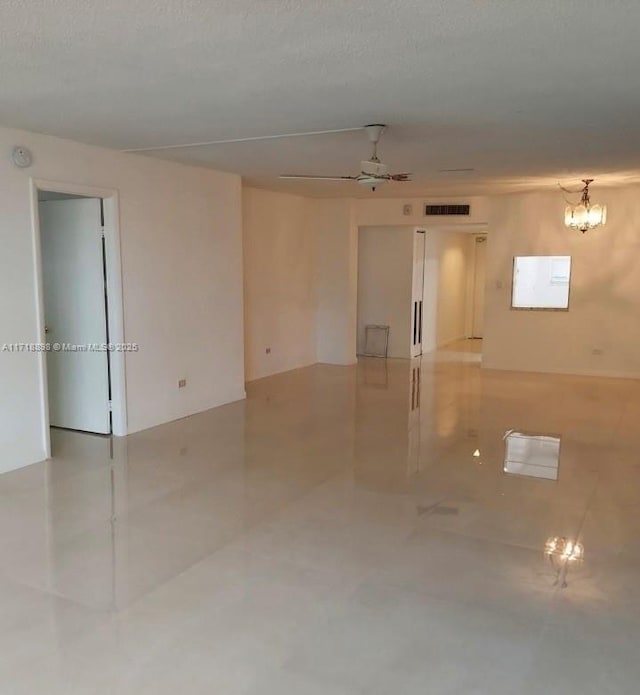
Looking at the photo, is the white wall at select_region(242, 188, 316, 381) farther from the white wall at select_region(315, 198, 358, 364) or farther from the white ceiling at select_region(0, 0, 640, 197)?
the white ceiling at select_region(0, 0, 640, 197)

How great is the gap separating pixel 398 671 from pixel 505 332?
7443 mm

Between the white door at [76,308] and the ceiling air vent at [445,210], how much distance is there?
5377mm

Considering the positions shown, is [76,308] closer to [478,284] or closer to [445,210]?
[445,210]

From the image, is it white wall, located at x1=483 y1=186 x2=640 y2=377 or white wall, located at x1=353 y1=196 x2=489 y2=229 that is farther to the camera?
white wall, located at x1=353 y1=196 x2=489 y2=229

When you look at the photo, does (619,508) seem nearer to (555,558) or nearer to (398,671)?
(555,558)

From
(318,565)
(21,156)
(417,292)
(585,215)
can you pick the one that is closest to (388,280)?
(417,292)

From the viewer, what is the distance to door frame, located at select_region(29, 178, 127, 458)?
4.87 m

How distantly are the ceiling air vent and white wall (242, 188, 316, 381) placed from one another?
176 cm

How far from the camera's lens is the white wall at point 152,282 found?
466 cm

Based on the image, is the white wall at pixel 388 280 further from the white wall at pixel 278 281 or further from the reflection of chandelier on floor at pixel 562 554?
the reflection of chandelier on floor at pixel 562 554

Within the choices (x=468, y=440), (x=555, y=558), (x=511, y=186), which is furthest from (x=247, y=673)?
(x=511, y=186)

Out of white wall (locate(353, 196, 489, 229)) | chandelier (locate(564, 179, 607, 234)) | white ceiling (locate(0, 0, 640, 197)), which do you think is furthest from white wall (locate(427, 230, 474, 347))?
white ceiling (locate(0, 0, 640, 197))

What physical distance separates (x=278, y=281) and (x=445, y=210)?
107 inches

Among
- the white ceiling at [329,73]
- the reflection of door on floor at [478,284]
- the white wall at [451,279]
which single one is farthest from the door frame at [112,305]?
the reflection of door on floor at [478,284]
